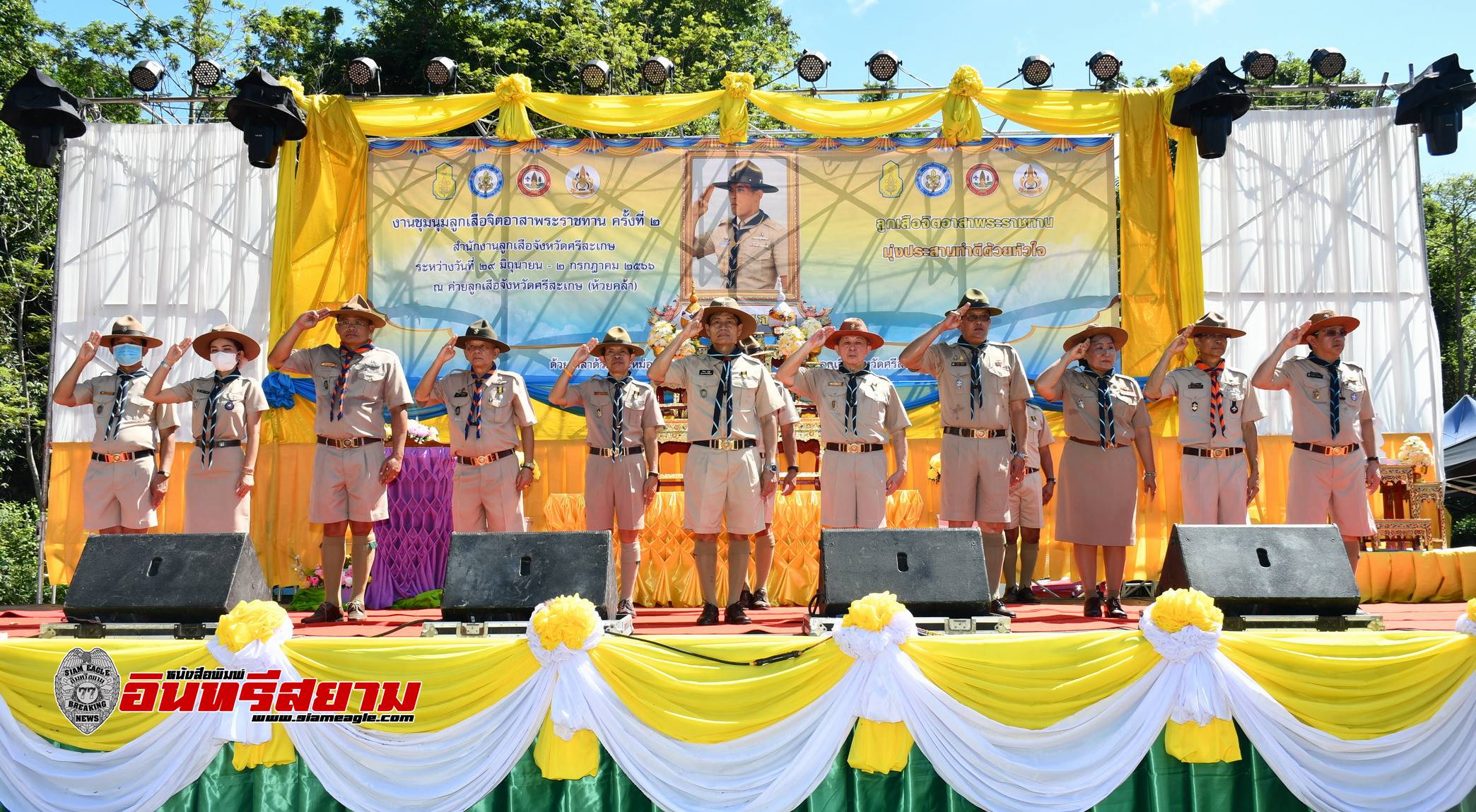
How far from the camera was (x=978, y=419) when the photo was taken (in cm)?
550

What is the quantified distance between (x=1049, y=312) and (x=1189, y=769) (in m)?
5.46

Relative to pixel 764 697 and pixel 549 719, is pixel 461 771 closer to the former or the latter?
pixel 549 719

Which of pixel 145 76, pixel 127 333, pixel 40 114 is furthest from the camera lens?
pixel 145 76

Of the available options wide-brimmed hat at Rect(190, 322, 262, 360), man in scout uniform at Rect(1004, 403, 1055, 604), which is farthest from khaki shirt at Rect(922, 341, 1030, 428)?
wide-brimmed hat at Rect(190, 322, 262, 360)

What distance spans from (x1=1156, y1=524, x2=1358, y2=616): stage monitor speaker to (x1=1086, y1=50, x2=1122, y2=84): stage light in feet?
17.1

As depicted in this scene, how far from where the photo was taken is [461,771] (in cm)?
337

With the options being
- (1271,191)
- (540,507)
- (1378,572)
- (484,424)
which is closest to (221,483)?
(484,424)

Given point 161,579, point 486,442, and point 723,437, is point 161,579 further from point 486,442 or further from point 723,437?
point 723,437

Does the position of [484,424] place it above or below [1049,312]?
below

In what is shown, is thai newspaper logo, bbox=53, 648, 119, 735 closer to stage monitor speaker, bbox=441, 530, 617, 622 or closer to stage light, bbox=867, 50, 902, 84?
stage monitor speaker, bbox=441, 530, 617, 622

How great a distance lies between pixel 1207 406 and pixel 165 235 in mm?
7886

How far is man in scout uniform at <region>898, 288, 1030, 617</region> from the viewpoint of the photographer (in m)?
5.44

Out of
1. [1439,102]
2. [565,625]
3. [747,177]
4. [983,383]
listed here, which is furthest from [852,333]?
[1439,102]

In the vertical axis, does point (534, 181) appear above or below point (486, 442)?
above
